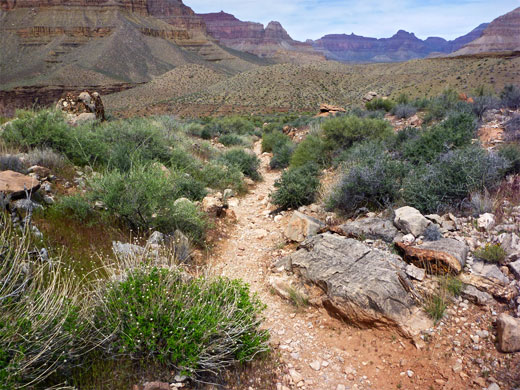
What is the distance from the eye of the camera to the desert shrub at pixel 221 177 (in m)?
8.76

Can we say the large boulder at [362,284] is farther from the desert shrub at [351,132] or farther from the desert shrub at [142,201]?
the desert shrub at [351,132]

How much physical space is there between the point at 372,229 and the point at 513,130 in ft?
19.4

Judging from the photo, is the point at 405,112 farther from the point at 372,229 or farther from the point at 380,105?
the point at 372,229

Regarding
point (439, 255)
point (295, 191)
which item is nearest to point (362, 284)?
point (439, 255)

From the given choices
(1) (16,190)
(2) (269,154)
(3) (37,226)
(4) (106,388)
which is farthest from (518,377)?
(2) (269,154)

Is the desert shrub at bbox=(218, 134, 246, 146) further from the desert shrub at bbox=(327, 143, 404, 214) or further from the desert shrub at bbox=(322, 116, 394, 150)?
the desert shrub at bbox=(327, 143, 404, 214)

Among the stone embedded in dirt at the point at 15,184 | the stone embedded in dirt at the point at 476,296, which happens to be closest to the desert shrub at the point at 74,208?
the stone embedded in dirt at the point at 15,184

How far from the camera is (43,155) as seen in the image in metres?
6.43

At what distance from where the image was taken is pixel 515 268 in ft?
11.7

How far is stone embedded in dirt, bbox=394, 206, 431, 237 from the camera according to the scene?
4551mm

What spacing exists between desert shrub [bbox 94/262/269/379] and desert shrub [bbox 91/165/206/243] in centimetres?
208

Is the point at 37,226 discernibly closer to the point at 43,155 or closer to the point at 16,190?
the point at 16,190

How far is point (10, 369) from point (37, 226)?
8.03 ft

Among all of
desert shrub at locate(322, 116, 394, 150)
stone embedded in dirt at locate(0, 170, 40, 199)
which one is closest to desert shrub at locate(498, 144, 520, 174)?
desert shrub at locate(322, 116, 394, 150)
